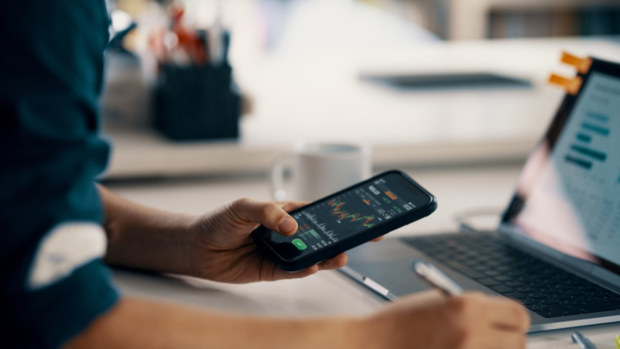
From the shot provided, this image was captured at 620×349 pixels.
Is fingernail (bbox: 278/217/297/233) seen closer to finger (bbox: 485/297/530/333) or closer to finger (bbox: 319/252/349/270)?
finger (bbox: 319/252/349/270)

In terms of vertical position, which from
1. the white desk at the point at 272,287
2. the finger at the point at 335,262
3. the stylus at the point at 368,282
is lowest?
the white desk at the point at 272,287

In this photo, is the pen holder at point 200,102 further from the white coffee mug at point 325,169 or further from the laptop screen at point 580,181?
the laptop screen at point 580,181

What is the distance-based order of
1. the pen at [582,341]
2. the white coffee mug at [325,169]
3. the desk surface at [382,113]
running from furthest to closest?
the desk surface at [382,113], the white coffee mug at [325,169], the pen at [582,341]

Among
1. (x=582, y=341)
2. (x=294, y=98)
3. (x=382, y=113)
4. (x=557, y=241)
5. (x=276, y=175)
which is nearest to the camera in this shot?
(x=582, y=341)

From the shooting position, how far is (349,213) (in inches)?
31.3

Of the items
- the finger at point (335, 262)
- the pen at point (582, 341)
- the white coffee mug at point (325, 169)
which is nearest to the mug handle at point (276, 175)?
the white coffee mug at point (325, 169)

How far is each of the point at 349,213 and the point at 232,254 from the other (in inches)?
5.3

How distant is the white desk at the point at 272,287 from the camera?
2.45ft

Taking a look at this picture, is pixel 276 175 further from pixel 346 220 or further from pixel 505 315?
pixel 505 315

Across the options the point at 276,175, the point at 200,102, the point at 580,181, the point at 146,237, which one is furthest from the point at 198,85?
the point at 580,181

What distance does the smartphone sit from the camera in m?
0.75

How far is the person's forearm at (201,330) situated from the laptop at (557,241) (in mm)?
230

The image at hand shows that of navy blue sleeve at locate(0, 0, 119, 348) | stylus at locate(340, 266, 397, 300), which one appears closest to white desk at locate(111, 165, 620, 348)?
stylus at locate(340, 266, 397, 300)

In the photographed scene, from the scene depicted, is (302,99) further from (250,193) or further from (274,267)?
(274,267)
